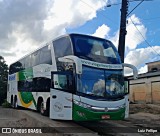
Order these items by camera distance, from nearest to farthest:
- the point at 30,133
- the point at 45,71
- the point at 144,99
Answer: the point at 30,133 < the point at 45,71 < the point at 144,99

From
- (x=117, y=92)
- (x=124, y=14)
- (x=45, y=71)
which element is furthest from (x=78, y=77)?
(x=124, y=14)

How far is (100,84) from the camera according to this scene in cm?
1288

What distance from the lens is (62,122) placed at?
14.5m

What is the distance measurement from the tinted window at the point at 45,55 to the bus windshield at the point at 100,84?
3.49 m

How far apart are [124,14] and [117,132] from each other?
11575mm

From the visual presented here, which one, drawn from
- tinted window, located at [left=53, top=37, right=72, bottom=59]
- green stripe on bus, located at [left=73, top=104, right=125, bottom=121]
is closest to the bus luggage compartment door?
green stripe on bus, located at [left=73, top=104, right=125, bottom=121]

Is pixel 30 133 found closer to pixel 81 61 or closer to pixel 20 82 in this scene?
pixel 81 61

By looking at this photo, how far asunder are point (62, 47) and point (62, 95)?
2430 mm

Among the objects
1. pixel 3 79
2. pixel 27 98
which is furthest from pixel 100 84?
pixel 3 79

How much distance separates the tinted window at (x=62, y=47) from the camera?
45.4ft

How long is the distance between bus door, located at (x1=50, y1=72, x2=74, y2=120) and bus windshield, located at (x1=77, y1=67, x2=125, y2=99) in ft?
2.02

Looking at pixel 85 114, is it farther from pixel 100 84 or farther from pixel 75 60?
pixel 75 60

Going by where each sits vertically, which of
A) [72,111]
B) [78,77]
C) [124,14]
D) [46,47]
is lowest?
[72,111]

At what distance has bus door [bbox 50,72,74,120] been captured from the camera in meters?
13.0
